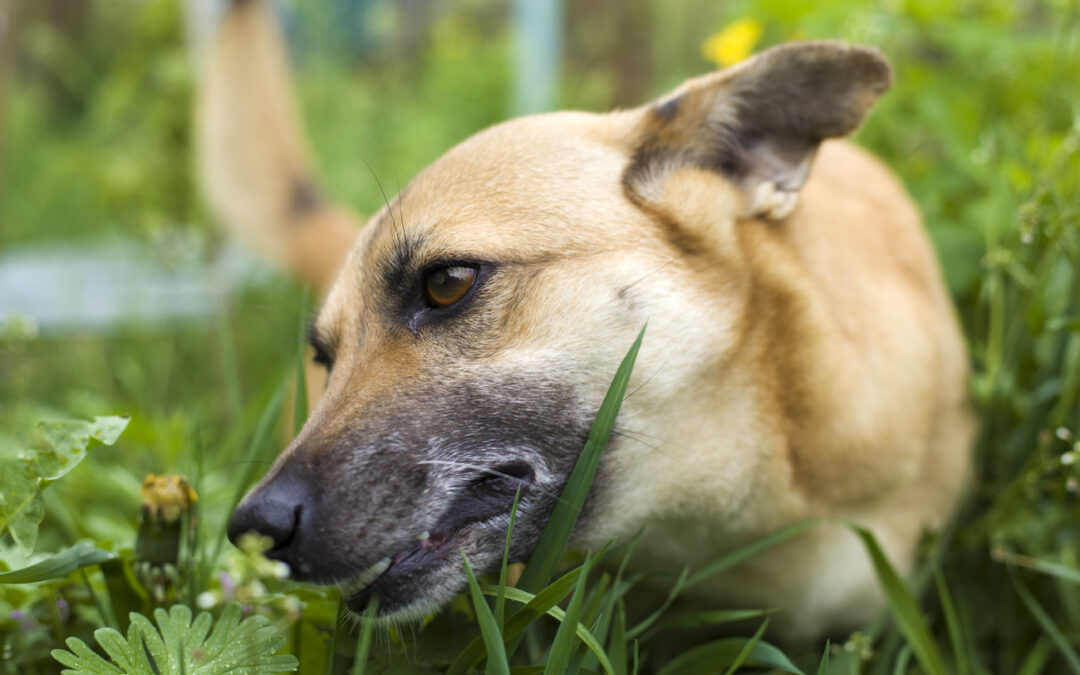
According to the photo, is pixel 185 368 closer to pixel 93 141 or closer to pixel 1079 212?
pixel 1079 212

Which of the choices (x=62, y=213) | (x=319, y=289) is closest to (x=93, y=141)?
(x=62, y=213)

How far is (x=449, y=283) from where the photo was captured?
1550 mm

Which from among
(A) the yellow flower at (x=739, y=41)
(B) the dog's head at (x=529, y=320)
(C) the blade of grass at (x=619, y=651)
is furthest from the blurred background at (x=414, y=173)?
(C) the blade of grass at (x=619, y=651)

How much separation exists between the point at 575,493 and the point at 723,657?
40 centimetres

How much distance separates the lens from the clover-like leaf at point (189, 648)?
1.20 meters

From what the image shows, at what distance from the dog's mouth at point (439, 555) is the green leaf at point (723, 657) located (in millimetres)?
415

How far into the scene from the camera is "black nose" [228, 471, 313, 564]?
131 cm

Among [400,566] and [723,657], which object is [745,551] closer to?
[723,657]

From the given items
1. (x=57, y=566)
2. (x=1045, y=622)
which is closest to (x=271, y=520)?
(x=57, y=566)

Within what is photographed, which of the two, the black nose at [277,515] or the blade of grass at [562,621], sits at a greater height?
the black nose at [277,515]

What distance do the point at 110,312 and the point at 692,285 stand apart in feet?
9.57

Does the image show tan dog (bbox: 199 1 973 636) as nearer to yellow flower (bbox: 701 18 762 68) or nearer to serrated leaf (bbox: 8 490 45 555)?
serrated leaf (bbox: 8 490 45 555)

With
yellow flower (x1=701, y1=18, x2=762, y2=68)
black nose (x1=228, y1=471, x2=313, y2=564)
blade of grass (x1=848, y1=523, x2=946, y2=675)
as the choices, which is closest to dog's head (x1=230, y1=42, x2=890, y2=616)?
black nose (x1=228, y1=471, x2=313, y2=564)

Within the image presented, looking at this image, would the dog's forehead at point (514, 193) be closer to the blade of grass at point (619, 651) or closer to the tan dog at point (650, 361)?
the tan dog at point (650, 361)
